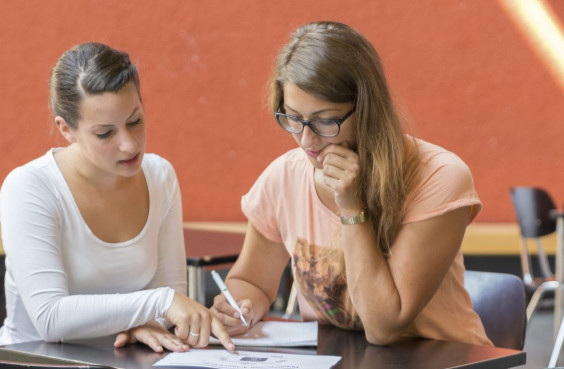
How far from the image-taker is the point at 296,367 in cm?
149

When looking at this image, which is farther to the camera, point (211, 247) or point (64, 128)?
point (211, 247)

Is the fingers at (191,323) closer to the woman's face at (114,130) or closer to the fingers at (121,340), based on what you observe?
the fingers at (121,340)

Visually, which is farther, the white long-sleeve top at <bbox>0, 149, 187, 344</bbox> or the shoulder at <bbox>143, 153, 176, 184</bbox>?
the shoulder at <bbox>143, 153, 176, 184</bbox>

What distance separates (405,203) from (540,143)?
441 centimetres

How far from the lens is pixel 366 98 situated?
1726 millimetres

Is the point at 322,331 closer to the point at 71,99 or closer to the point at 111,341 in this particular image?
the point at 111,341

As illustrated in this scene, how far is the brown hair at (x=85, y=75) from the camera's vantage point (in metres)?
1.89

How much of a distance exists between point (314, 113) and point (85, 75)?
0.56m

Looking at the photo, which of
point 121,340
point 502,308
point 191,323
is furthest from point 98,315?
point 502,308

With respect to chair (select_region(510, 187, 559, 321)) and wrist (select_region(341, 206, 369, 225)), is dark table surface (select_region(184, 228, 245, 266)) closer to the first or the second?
wrist (select_region(341, 206, 369, 225))

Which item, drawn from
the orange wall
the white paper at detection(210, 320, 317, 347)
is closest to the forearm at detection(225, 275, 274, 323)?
the white paper at detection(210, 320, 317, 347)

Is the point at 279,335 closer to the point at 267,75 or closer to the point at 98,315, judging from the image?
the point at 98,315

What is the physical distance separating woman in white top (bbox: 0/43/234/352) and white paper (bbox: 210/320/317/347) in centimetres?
8

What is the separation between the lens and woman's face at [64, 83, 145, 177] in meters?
1.87
